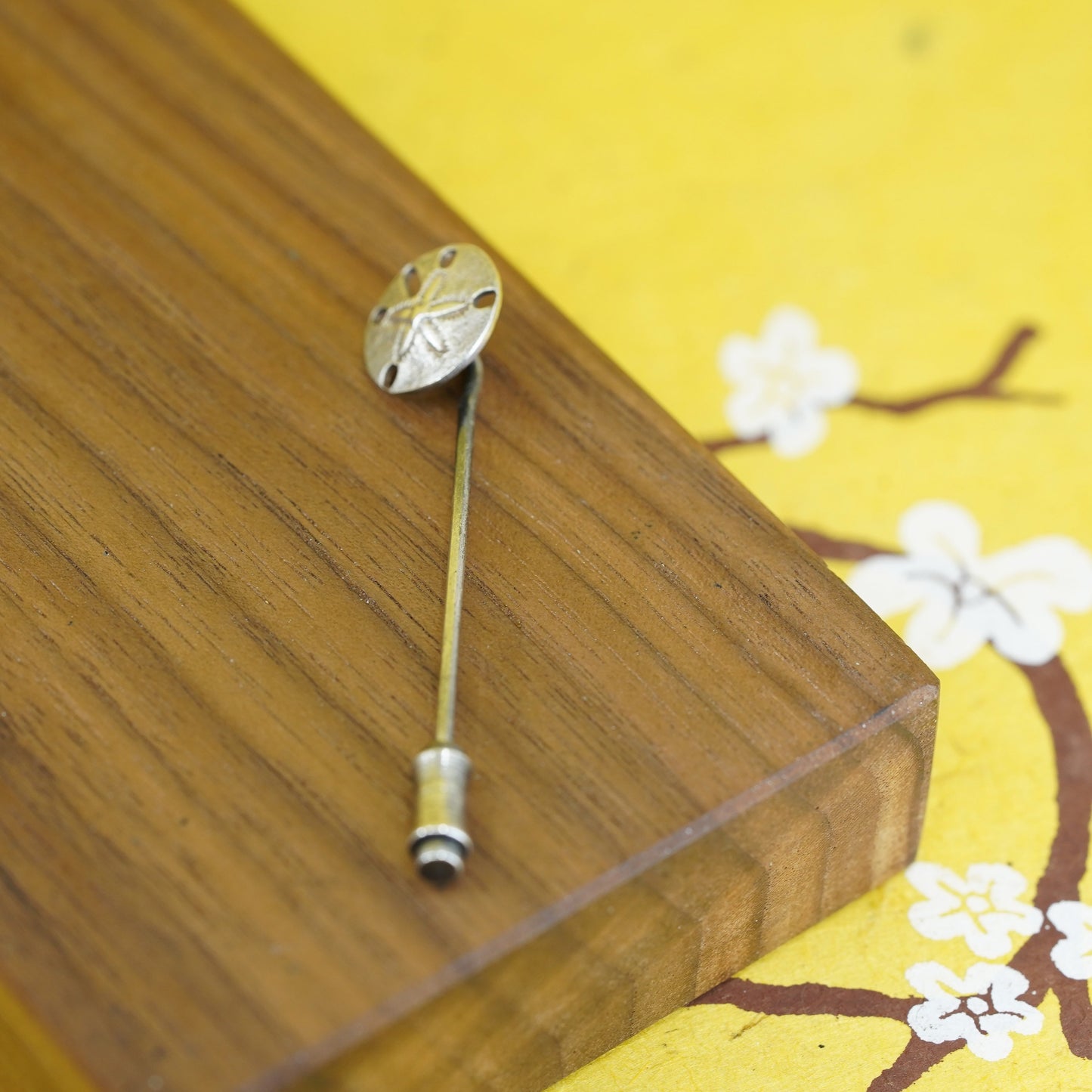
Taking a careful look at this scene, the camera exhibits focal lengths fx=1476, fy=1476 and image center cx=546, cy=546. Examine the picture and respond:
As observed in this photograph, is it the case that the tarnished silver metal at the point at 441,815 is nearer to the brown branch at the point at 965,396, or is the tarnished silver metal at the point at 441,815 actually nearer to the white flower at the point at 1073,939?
the white flower at the point at 1073,939

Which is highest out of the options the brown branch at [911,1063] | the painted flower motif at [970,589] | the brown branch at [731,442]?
the brown branch at [731,442]

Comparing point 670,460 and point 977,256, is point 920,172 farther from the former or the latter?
point 670,460

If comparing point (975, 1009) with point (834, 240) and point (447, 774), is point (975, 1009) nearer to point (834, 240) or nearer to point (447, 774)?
point (447, 774)

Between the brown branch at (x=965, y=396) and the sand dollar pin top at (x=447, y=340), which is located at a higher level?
the brown branch at (x=965, y=396)

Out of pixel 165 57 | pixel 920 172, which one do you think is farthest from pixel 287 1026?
pixel 920 172

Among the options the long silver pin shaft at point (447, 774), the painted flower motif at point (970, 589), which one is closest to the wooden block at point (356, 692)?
the long silver pin shaft at point (447, 774)

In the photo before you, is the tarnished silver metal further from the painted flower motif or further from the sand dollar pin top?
the painted flower motif

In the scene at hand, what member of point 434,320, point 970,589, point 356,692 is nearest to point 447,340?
point 434,320
